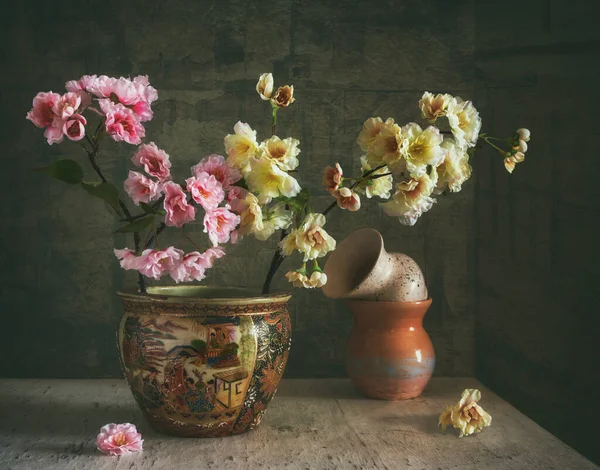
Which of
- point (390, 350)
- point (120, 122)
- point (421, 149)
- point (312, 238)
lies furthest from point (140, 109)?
point (390, 350)

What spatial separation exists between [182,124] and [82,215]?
0.32 metres

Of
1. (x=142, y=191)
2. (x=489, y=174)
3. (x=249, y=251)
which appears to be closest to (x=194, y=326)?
(x=142, y=191)

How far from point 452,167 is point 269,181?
0.31 m

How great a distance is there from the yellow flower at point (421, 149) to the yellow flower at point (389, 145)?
0.04ft

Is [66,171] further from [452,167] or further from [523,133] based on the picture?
[523,133]

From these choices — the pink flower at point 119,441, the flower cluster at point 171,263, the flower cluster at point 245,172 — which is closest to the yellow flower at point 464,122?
the flower cluster at point 245,172

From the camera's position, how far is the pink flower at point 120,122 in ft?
4.21

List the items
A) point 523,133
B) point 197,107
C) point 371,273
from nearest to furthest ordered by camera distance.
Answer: point 523,133
point 371,273
point 197,107

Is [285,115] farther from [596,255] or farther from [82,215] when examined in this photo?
[596,255]

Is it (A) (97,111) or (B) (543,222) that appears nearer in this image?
(A) (97,111)

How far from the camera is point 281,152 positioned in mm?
1290

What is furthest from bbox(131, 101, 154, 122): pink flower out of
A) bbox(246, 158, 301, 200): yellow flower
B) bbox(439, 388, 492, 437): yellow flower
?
bbox(439, 388, 492, 437): yellow flower

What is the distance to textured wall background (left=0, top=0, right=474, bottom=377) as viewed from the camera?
1.87 meters

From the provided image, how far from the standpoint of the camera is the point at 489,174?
1911mm
